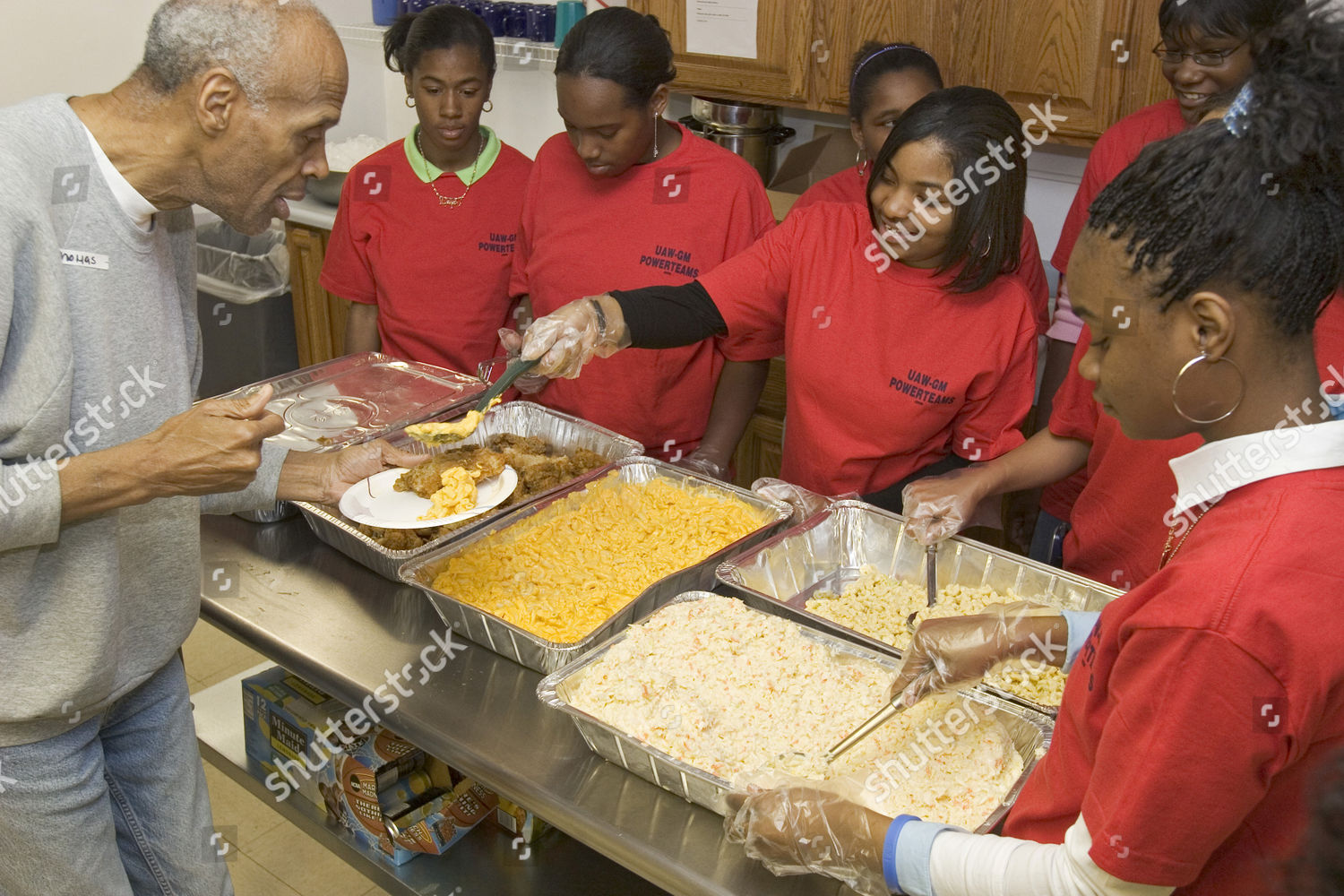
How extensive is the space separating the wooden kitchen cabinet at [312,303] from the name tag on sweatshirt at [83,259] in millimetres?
3349

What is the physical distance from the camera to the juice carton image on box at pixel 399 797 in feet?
6.71

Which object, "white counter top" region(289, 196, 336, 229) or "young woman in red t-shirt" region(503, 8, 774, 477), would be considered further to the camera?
"white counter top" region(289, 196, 336, 229)

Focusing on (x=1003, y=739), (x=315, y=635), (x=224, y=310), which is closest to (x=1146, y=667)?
(x=1003, y=739)

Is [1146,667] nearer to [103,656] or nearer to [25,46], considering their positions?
[103,656]

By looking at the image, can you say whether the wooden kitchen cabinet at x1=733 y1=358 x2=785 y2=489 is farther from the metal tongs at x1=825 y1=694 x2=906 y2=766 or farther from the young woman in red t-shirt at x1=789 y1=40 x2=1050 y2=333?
the metal tongs at x1=825 y1=694 x2=906 y2=766

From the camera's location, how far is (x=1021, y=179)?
205 cm

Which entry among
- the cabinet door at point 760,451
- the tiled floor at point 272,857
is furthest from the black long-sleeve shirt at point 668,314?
the tiled floor at point 272,857

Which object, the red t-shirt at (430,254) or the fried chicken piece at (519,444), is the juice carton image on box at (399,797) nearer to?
the fried chicken piece at (519,444)

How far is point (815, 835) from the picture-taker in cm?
126

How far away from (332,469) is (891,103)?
1.59 m

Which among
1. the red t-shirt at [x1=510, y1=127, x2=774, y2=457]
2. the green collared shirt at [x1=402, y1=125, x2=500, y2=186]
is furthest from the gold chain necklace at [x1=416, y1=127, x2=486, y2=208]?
the red t-shirt at [x1=510, y1=127, x2=774, y2=457]

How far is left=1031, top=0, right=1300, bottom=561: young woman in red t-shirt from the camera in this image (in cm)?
236

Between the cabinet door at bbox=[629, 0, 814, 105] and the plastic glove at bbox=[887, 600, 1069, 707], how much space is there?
2731mm

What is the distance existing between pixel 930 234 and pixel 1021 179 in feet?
0.65
